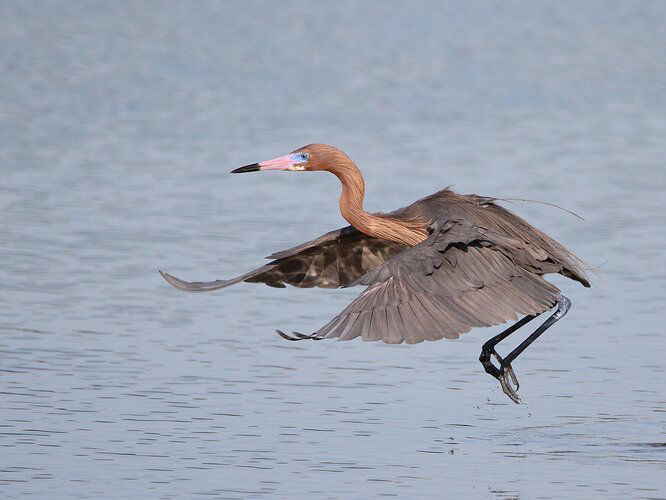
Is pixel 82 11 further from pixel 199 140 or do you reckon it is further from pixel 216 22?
pixel 199 140

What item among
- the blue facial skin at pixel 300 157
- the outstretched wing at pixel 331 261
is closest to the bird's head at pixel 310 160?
the blue facial skin at pixel 300 157

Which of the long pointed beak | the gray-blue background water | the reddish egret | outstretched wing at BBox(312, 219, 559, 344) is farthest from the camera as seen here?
the long pointed beak

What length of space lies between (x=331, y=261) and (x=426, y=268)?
1795mm

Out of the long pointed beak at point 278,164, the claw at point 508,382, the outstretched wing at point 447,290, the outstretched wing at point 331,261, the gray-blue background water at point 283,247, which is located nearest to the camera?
the outstretched wing at point 447,290

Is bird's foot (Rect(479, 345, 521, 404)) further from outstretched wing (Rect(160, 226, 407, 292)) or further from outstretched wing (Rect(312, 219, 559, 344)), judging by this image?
outstretched wing (Rect(160, 226, 407, 292))

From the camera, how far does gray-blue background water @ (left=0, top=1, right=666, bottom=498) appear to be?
362 inches

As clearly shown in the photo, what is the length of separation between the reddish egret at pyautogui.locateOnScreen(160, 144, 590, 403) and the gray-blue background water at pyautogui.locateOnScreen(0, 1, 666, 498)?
2.85 feet

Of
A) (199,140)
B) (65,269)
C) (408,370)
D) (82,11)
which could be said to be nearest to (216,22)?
(82,11)

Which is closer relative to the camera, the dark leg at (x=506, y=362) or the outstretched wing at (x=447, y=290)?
the outstretched wing at (x=447, y=290)

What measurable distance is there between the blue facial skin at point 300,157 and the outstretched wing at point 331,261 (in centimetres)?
64

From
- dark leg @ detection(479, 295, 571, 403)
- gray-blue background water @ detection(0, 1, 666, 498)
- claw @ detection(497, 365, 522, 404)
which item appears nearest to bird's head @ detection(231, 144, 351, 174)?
gray-blue background water @ detection(0, 1, 666, 498)

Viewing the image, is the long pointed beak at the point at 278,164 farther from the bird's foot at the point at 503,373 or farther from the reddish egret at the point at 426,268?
the bird's foot at the point at 503,373

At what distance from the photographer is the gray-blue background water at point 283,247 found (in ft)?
30.2

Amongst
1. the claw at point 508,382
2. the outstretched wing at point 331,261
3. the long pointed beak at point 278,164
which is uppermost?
the long pointed beak at point 278,164
